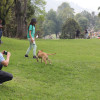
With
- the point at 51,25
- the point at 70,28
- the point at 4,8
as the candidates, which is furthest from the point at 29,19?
the point at 51,25

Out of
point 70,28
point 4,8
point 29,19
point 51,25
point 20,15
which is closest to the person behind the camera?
point 4,8

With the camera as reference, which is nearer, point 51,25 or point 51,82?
point 51,82

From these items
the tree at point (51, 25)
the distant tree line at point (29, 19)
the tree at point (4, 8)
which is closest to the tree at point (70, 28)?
the distant tree line at point (29, 19)

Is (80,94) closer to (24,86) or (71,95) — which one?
(71,95)

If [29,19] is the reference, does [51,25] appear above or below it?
above

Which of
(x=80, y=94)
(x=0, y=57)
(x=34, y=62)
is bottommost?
(x=80, y=94)

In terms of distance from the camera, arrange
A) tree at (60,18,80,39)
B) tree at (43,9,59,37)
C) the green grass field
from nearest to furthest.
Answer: the green grass field, tree at (60,18,80,39), tree at (43,9,59,37)

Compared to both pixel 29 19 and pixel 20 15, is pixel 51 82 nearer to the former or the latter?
pixel 20 15

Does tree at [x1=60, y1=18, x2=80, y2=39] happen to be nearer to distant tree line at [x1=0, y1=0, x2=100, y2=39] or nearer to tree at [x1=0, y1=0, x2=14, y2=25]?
distant tree line at [x1=0, y1=0, x2=100, y2=39]

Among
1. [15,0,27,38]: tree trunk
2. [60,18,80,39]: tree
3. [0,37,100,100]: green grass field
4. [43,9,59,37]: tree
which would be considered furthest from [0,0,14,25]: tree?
[43,9,59,37]: tree

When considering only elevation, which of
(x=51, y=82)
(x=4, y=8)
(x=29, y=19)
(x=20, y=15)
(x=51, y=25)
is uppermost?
(x=51, y=25)

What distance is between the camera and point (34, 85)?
7.23m

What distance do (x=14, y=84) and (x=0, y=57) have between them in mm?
1703

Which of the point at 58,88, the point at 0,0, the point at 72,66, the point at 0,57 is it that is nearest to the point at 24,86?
the point at 58,88
